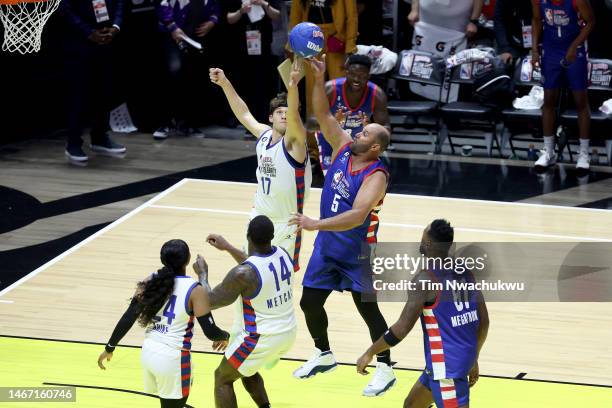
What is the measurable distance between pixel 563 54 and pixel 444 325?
7434 mm

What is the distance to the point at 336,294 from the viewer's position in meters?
9.12

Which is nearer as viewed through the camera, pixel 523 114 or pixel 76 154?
pixel 76 154

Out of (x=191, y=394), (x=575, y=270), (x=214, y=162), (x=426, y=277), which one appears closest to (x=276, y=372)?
(x=191, y=394)

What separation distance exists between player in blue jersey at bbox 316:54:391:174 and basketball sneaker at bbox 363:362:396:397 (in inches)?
85.9

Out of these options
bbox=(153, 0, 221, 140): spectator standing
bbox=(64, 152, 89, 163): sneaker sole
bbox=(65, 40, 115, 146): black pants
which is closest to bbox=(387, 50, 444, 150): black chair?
bbox=(153, 0, 221, 140): spectator standing

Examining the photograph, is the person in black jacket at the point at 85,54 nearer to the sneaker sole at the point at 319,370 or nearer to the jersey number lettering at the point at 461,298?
the sneaker sole at the point at 319,370

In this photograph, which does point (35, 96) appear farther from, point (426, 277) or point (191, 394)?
point (426, 277)

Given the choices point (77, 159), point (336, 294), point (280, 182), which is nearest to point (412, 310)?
point (280, 182)

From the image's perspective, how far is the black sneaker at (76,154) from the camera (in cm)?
1317

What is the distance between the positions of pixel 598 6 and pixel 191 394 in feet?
30.9

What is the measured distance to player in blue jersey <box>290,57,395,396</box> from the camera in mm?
7000

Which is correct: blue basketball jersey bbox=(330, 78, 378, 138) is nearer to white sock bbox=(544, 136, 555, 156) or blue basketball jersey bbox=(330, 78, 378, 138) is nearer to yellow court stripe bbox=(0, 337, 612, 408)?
yellow court stripe bbox=(0, 337, 612, 408)

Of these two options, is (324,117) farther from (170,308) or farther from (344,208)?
(170,308)

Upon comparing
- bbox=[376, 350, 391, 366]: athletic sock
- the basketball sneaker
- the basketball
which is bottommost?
the basketball sneaker
